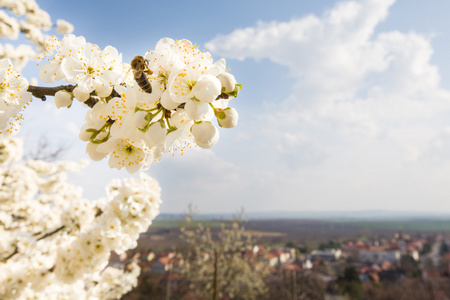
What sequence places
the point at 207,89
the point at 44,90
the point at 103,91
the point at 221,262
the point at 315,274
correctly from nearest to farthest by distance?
the point at 207,89 → the point at 103,91 → the point at 44,90 → the point at 221,262 → the point at 315,274

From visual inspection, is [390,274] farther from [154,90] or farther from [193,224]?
[154,90]

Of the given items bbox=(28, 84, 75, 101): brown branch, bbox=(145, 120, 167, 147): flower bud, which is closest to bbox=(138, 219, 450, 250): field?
bbox=(28, 84, 75, 101): brown branch

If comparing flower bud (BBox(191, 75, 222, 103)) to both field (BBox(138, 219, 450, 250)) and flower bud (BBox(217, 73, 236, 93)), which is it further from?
field (BBox(138, 219, 450, 250))

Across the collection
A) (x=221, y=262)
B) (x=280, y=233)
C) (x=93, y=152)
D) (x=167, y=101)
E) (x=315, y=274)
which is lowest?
(x=280, y=233)

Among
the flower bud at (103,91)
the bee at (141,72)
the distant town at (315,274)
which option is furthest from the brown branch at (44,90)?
the distant town at (315,274)

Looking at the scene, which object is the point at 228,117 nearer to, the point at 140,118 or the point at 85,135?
the point at 140,118

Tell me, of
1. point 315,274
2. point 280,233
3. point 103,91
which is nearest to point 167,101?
point 103,91
